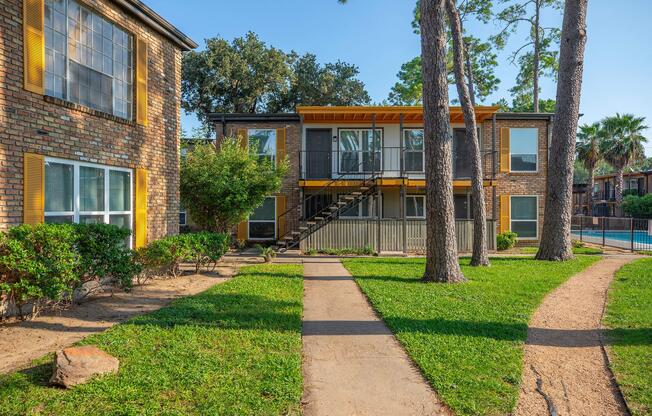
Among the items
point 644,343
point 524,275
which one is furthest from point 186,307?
point 524,275

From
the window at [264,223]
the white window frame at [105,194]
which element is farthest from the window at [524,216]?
the white window frame at [105,194]

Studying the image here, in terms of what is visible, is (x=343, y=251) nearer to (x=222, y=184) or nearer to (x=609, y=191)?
(x=222, y=184)

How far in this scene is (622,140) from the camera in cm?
3200

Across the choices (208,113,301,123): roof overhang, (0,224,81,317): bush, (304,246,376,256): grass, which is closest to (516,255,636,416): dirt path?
(0,224,81,317): bush

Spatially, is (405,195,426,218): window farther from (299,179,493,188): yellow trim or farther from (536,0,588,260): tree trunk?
(536,0,588,260): tree trunk

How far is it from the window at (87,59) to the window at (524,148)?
15.5m

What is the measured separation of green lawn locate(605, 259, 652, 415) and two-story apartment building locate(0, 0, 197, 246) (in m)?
7.75

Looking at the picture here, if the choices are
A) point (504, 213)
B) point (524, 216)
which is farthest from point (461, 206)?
point (524, 216)

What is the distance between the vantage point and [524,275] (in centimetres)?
959

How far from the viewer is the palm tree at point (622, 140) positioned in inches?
1240

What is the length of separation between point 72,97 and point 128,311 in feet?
13.2

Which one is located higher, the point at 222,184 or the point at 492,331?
the point at 222,184

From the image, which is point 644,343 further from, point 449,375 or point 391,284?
point 391,284

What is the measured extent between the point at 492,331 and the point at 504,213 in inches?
542
